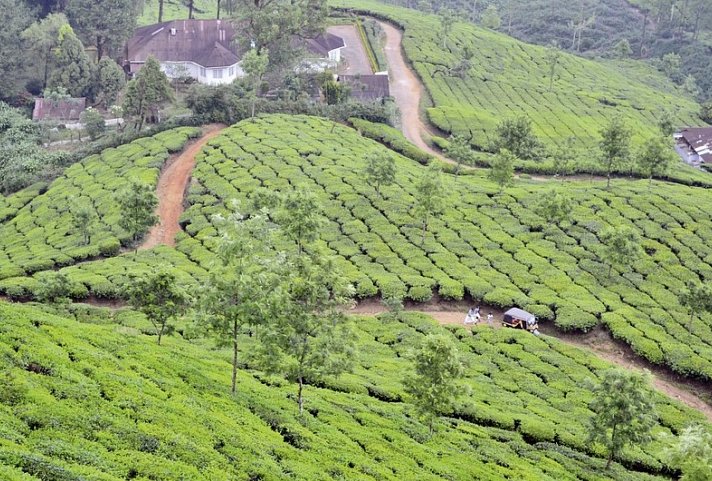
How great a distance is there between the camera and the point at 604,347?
51344 millimetres

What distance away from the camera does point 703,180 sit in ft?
280

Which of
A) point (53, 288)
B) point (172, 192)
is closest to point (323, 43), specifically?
point (172, 192)

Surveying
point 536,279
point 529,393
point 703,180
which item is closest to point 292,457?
point 529,393

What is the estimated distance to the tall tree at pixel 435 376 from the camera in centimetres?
3478

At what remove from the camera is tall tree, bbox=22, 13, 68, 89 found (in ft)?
347

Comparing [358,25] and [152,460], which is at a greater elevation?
[358,25]

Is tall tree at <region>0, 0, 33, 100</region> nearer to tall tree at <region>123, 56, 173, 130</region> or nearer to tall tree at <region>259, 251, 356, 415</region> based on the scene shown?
tall tree at <region>123, 56, 173, 130</region>

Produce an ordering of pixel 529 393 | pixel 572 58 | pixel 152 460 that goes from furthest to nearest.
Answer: pixel 572 58, pixel 529 393, pixel 152 460

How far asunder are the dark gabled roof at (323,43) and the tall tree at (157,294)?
78777 mm

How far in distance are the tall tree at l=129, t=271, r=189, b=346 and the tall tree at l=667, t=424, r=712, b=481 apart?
22887mm

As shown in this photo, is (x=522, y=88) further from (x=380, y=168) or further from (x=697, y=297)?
(x=697, y=297)

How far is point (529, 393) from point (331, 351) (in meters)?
16.3

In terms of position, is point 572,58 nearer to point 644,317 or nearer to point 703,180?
point 703,180

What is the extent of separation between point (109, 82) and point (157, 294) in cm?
7530
